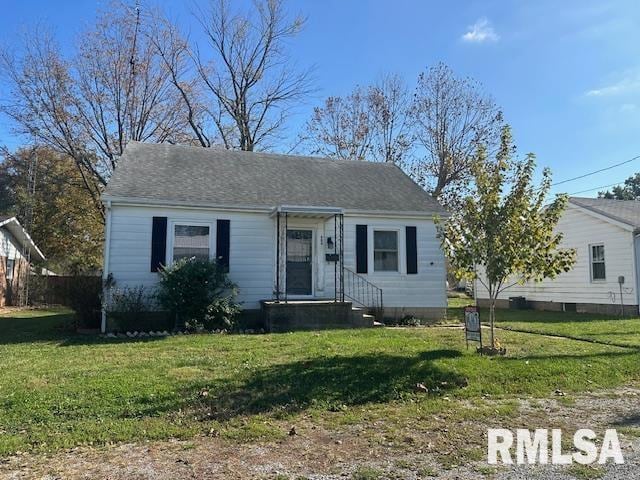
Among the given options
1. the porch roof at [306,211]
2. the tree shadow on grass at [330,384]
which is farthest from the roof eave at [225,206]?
the tree shadow on grass at [330,384]

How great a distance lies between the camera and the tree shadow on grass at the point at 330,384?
5.75 meters

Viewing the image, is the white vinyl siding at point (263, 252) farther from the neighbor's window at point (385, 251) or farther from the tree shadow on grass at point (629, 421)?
the tree shadow on grass at point (629, 421)

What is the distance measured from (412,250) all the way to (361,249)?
1531mm

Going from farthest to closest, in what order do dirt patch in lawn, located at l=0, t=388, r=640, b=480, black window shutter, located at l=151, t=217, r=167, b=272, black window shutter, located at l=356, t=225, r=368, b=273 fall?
black window shutter, located at l=356, t=225, r=368, b=273, black window shutter, located at l=151, t=217, r=167, b=272, dirt patch in lawn, located at l=0, t=388, r=640, b=480

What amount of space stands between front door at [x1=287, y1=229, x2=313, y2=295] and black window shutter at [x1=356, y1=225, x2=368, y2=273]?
50.9 inches

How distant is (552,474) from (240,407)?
3139 millimetres

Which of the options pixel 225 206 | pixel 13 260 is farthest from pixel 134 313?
pixel 13 260

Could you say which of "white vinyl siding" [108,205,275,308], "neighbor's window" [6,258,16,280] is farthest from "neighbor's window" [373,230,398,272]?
"neighbor's window" [6,258,16,280]

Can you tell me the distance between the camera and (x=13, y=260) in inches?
983

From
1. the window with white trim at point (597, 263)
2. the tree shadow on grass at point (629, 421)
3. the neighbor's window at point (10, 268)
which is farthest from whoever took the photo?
the neighbor's window at point (10, 268)

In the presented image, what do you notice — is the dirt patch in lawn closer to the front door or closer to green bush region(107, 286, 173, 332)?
green bush region(107, 286, 173, 332)

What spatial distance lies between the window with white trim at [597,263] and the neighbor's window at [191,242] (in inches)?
531

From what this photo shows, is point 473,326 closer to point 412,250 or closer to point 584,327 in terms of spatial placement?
point 584,327

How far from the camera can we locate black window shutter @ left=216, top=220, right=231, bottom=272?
12.9m
